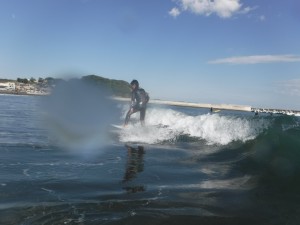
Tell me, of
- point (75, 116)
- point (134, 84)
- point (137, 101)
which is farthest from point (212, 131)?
point (75, 116)

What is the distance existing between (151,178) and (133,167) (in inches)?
67.3

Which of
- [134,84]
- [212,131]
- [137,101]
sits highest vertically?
[134,84]

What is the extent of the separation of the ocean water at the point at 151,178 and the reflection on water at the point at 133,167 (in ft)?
0.09

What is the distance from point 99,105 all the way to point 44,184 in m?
22.1

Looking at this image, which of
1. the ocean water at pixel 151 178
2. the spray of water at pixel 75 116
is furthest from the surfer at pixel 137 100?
the ocean water at pixel 151 178

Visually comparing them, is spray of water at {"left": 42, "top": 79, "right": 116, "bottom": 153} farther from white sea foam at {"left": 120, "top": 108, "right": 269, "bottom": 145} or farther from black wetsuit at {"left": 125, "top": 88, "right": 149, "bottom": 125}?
black wetsuit at {"left": 125, "top": 88, "right": 149, "bottom": 125}

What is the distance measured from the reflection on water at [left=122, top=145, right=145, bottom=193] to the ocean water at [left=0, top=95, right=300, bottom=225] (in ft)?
0.09

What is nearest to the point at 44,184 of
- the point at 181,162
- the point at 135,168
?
the point at 135,168

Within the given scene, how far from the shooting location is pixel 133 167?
12586mm

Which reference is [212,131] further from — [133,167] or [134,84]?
[133,167]

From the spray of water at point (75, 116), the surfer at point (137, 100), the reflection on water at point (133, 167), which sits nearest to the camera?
the reflection on water at point (133, 167)

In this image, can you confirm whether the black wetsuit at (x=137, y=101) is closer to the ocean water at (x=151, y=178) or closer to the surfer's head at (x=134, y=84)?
the surfer's head at (x=134, y=84)

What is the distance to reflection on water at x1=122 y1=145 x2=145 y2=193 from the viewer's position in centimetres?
976

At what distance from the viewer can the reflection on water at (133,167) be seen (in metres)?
9.76
